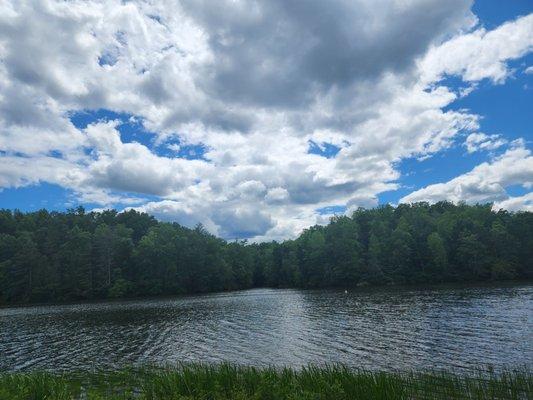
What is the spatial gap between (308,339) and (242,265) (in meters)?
133

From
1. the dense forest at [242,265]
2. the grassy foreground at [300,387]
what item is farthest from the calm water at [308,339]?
the dense forest at [242,265]

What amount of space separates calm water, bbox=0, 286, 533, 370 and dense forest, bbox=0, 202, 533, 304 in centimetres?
6945

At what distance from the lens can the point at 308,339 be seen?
37344mm

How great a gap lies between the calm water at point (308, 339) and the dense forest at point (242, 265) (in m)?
69.4

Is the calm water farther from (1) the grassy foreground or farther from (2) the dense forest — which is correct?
(2) the dense forest

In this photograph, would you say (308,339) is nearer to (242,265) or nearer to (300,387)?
(300,387)

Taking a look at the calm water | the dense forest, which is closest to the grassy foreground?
the calm water

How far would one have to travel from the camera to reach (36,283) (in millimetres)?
124750

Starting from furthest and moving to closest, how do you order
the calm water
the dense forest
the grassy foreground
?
the dense forest, the calm water, the grassy foreground

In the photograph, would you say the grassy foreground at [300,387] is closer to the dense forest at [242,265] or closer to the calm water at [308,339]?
the calm water at [308,339]

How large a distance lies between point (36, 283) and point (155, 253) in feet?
123

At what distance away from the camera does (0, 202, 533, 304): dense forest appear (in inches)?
4820

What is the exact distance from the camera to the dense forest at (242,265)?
12244 cm

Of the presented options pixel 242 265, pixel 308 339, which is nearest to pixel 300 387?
pixel 308 339
